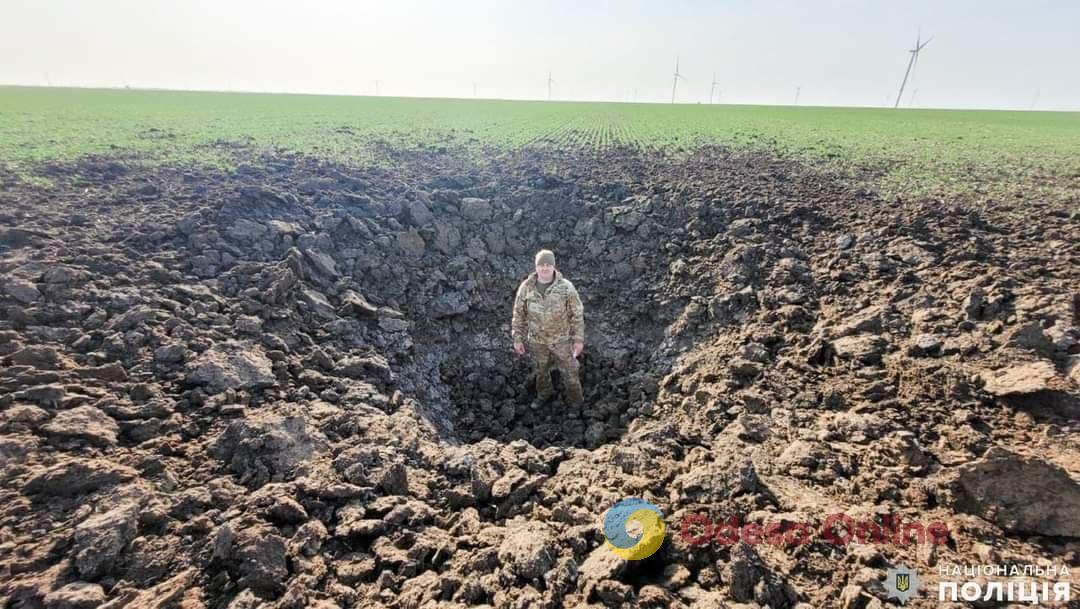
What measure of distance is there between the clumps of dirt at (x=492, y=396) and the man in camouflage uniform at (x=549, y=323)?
53cm

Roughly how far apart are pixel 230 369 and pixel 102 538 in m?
1.81

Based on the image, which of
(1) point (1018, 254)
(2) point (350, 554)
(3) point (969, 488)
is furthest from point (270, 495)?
(1) point (1018, 254)

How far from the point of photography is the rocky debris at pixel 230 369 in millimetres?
4191

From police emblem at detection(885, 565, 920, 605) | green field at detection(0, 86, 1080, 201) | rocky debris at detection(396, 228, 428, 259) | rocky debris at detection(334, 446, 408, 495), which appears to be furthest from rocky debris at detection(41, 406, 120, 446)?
green field at detection(0, 86, 1080, 201)

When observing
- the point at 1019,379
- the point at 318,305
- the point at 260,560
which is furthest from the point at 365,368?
the point at 1019,379

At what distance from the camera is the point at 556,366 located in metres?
6.19

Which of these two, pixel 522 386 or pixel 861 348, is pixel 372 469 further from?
pixel 861 348

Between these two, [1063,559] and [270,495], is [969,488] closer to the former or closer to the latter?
[1063,559]

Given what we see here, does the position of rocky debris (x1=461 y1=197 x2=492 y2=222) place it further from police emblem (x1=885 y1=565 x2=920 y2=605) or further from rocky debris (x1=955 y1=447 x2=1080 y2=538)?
police emblem (x1=885 y1=565 x2=920 y2=605)

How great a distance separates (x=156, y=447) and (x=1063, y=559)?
18.2 feet

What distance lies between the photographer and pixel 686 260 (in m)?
7.45

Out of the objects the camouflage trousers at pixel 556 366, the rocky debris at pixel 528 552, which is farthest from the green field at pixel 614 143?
the rocky debris at pixel 528 552

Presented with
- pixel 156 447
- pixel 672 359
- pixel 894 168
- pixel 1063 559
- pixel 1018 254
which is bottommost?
pixel 672 359

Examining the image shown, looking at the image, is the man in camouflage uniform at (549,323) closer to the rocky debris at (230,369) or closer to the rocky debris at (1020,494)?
the rocky debris at (230,369)
